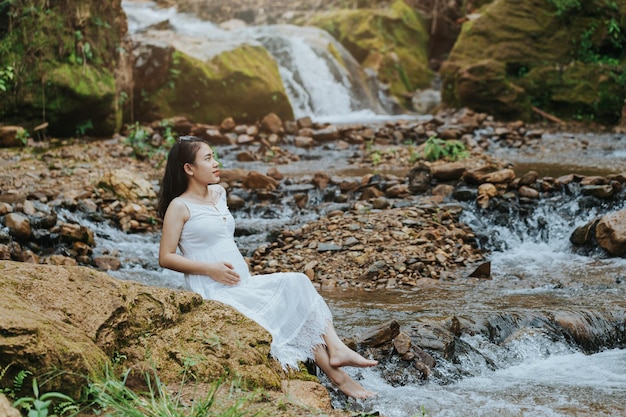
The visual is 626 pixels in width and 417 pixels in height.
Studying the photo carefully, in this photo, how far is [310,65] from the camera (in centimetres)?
1758

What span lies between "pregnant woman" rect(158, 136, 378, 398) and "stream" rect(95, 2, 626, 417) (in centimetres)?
29

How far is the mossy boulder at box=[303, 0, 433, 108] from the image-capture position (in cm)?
1975

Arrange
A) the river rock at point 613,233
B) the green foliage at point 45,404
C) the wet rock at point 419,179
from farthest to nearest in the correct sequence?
the wet rock at point 419,179 < the river rock at point 613,233 < the green foliage at point 45,404

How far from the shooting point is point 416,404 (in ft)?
11.7

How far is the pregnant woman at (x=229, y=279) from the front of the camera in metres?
3.60

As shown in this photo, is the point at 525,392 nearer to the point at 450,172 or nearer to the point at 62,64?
the point at 450,172

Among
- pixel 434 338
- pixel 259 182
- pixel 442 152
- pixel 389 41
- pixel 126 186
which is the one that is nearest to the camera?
pixel 434 338

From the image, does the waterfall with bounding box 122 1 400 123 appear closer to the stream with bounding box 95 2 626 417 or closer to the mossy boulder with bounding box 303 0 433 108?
the mossy boulder with bounding box 303 0 433 108

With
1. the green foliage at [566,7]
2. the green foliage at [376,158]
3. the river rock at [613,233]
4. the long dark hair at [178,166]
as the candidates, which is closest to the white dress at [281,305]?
the long dark hair at [178,166]

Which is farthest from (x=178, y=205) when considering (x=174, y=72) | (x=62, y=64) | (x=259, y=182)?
(x=174, y=72)

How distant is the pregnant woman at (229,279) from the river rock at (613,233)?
4053 millimetres

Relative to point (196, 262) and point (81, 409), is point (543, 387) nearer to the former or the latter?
point (196, 262)

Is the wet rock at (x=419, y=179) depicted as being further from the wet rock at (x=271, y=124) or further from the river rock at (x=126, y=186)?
the wet rock at (x=271, y=124)

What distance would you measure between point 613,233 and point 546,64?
382 inches
